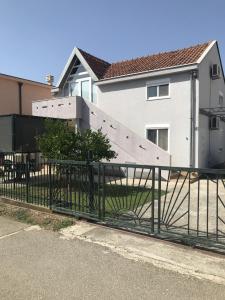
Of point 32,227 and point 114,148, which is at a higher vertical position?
point 114,148

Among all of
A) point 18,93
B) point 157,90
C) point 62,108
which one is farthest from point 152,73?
point 18,93

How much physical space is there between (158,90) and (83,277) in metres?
12.7

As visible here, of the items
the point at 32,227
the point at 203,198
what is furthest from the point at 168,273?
the point at 203,198

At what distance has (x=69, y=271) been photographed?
14.5ft

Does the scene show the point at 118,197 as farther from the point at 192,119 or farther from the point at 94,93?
the point at 94,93

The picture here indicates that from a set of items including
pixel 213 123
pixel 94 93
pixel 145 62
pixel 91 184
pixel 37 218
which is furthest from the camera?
pixel 94 93

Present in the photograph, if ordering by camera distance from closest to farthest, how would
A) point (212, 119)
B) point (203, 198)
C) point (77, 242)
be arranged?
1. point (77, 242)
2. point (203, 198)
3. point (212, 119)

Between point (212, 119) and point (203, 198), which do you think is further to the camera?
point (212, 119)

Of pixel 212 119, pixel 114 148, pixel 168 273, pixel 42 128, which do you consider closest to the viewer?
pixel 168 273

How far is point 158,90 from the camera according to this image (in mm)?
15734

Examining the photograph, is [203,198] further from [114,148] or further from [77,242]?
[114,148]

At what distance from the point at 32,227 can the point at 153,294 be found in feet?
11.9

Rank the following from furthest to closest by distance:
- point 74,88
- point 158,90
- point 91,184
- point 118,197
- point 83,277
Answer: point 74,88 → point 158,90 → point 91,184 → point 118,197 → point 83,277

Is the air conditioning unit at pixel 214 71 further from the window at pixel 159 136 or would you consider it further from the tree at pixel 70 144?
the tree at pixel 70 144
